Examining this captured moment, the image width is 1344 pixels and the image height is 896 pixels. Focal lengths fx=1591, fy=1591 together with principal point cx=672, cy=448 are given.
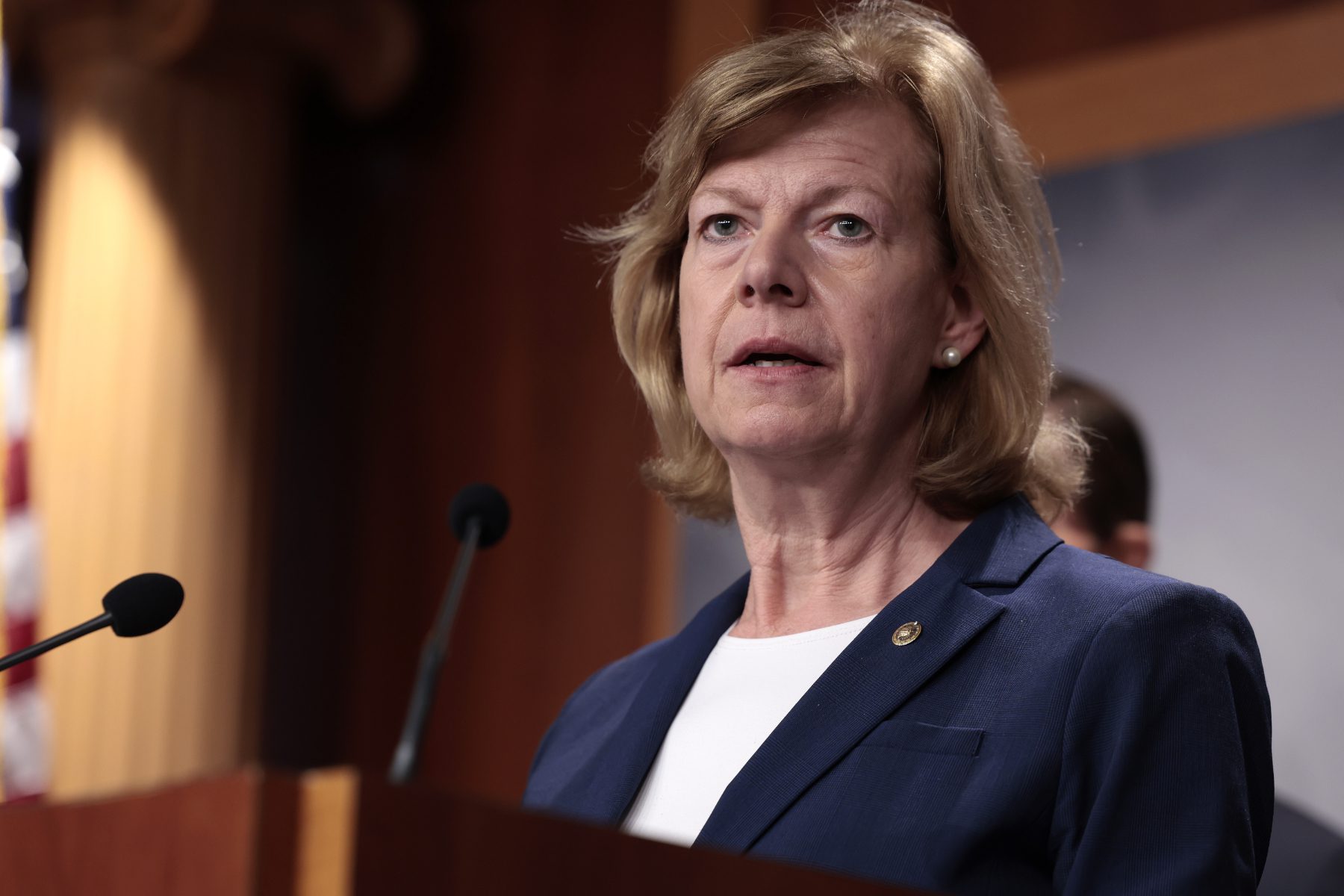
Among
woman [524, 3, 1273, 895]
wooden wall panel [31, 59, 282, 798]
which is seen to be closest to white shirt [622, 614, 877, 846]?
woman [524, 3, 1273, 895]

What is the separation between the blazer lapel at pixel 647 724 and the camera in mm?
1883

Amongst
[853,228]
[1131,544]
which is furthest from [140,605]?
[1131,544]

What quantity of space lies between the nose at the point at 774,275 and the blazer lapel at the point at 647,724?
45 centimetres

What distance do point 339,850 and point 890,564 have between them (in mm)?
1065

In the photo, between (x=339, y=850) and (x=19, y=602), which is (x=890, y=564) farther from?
(x=19, y=602)

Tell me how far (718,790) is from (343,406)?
3.72m

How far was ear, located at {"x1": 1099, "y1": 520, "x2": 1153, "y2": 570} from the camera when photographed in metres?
3.27

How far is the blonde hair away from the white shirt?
0.24m

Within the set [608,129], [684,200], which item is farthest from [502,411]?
[684,200]

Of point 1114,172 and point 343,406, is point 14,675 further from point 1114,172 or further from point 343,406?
point 1114,172

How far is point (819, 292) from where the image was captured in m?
1.89

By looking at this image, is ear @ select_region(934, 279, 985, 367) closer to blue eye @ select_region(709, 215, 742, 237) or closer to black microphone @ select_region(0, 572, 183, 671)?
blue eye @ select_region(709, 215, 742, 237)

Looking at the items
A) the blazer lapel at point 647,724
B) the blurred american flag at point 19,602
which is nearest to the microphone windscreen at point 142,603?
the blazer lapel at point 647,724

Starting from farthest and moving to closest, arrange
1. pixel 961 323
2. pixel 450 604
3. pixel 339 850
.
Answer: pixel 961 323, pixel 450 604, pixel 339 850
